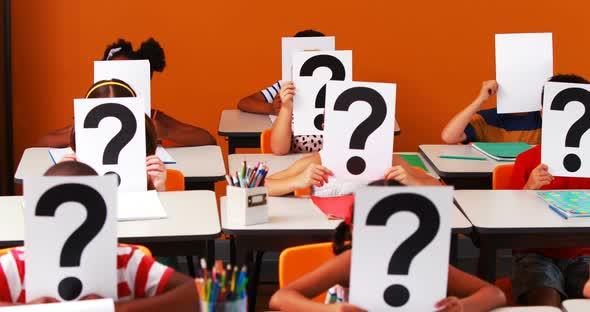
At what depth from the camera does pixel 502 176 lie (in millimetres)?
3953

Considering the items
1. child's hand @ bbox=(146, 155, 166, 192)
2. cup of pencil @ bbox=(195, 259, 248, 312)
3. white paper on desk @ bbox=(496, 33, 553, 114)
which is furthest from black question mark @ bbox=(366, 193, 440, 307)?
white paper on desk @ bbox=(496, 33, 553, 114)

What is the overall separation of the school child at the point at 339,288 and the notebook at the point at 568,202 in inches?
40.5

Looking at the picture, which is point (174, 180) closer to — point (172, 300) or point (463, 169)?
point (463, 169)

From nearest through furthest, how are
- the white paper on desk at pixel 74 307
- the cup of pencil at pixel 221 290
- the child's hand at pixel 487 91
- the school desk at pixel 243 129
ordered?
the cup of pencil at pixel 221 290 → the white paper on desk at pixel 74 307 → the child's hand at pixel 487 91 → the school desk at pixel 243 129

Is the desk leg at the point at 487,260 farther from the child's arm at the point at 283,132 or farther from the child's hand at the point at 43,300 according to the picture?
the child's hand at the point at 43,300

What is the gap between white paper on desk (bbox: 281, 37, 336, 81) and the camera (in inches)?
187

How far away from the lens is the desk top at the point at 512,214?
329 cm

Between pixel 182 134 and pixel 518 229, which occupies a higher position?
pixel 182 134

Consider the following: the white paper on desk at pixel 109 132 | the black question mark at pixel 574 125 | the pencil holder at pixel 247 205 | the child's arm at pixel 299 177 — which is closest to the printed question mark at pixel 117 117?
the white paper on desk at pixel 109 132

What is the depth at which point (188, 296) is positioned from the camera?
2248mm

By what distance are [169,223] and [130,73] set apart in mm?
1213

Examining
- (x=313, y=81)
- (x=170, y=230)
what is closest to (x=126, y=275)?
(x=170, y=230)

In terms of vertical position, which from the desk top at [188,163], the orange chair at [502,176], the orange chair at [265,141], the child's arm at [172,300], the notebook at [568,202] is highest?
the orange chair at [265,141]

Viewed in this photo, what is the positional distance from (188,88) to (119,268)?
3.33 metres
